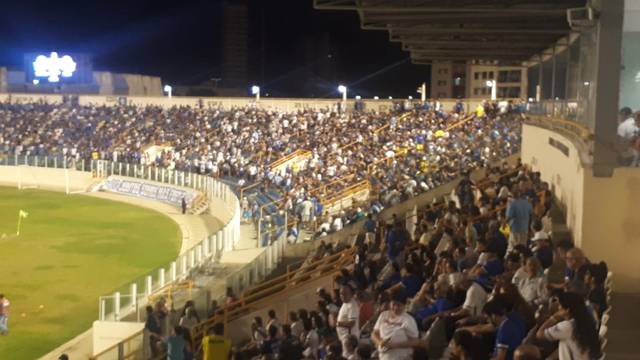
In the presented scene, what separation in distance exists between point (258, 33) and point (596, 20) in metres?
93.4

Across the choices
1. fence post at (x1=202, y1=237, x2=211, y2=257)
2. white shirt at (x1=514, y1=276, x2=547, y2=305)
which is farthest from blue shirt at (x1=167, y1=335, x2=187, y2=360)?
fence post at (x1=202, y1=237, x2=211, y2=257)

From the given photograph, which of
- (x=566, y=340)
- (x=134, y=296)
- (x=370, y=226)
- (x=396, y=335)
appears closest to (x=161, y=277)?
(x=134, y=296)

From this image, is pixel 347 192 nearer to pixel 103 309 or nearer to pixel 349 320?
pixel 103 309

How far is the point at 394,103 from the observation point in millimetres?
46250

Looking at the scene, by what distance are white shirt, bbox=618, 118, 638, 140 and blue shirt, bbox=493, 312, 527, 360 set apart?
228 inches

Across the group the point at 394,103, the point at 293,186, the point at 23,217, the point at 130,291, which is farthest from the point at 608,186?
the point at 394,103

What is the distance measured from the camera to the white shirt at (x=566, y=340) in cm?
593

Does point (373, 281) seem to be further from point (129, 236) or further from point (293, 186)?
point (129, 236)

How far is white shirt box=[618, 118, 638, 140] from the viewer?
1127 centimetres

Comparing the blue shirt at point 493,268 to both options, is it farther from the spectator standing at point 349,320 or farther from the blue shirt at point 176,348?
the blue shirt at point 176,348

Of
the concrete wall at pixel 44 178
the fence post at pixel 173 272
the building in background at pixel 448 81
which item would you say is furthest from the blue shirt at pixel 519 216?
the building in background at pixel 448 81

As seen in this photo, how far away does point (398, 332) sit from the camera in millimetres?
7168

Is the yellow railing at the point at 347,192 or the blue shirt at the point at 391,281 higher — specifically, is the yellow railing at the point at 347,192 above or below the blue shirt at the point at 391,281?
below

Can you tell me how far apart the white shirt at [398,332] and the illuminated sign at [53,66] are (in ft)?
203
